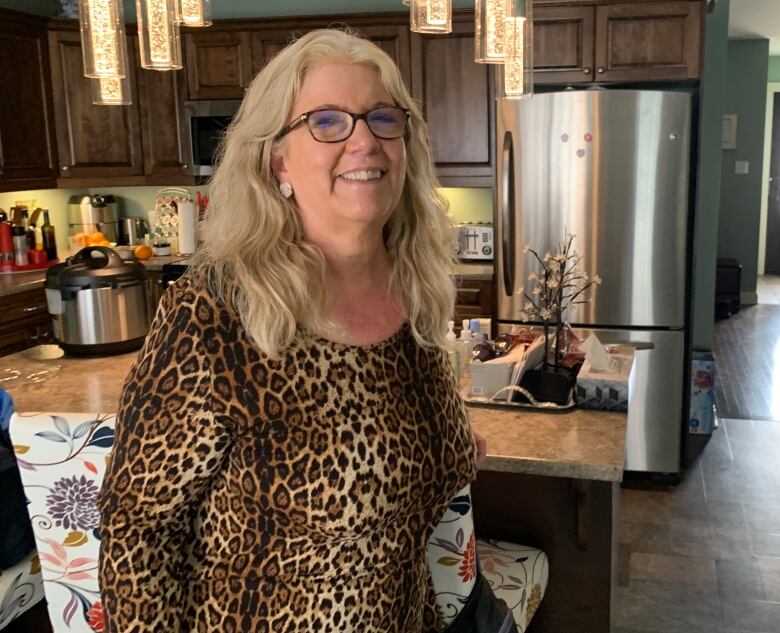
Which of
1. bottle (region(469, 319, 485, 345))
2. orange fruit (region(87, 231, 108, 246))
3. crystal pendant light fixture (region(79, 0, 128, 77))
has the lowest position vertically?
bottle (region(469, 319, 485, 345))

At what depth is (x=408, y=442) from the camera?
1.28 meters

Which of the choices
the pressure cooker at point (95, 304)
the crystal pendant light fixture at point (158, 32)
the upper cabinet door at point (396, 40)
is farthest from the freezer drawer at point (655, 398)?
the crystal pendant light fixture at point (158, 32)

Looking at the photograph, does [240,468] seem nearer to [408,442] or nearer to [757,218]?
[408,442]

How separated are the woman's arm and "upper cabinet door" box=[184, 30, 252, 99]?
3.68 meters

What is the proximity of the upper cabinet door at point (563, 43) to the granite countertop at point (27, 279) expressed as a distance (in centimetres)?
226

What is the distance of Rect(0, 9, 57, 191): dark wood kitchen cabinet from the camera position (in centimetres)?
444

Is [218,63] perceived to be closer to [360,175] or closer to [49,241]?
[49,241]

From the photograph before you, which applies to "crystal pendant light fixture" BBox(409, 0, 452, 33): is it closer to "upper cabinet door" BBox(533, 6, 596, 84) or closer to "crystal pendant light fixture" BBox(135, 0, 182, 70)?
"crystal pendant light fixture" BBox(135, 0, 182, 70)

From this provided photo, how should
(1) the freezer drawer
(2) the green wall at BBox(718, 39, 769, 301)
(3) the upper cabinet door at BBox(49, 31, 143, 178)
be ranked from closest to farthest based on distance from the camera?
(1) the freezer drawer < (3) the upper cabinet door at BBox(49, 31, 143, 178) < (2) the green wall at BBox(718, 39, 769, 301)

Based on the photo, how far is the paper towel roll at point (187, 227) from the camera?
4949 mm

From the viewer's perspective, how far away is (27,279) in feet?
14.1

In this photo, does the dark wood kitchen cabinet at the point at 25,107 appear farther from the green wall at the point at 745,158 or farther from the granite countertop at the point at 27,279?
the green wall at the point at 745,158

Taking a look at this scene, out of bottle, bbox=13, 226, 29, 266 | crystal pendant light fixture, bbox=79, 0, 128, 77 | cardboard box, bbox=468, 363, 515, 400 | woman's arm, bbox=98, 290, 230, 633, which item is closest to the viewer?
woman's arm, bbox=98, 290, 230, 633

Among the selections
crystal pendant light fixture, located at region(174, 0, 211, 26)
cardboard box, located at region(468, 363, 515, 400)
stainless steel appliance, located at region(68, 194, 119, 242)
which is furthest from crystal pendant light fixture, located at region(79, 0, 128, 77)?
stainless steel appliance, located at region(68, 194, 119, 242)
